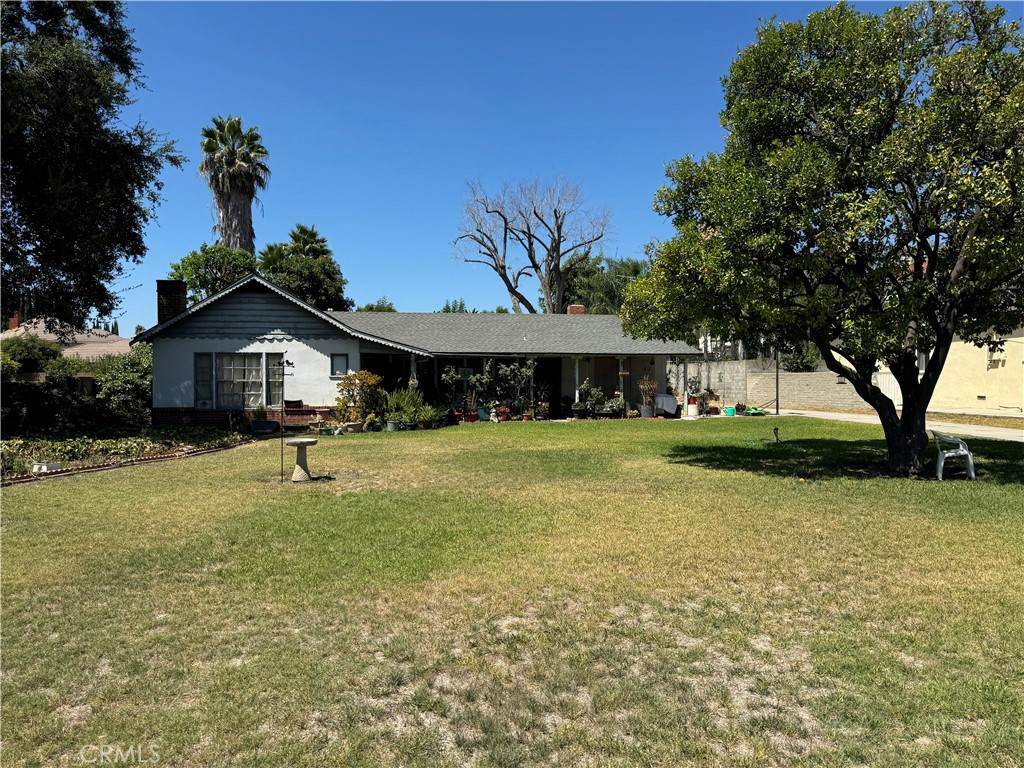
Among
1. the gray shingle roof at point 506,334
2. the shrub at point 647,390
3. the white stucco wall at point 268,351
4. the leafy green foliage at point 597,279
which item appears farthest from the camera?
the leafy green foliage at point 597,279

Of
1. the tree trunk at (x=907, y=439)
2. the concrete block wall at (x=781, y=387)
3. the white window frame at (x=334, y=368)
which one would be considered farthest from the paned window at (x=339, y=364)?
the concrete block wall at (x=781, y=387)

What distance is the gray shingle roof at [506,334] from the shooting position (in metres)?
23.9

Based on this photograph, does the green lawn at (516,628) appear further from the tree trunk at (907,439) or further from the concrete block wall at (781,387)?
the concrete block wall at (781,387)

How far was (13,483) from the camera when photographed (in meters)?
10.3

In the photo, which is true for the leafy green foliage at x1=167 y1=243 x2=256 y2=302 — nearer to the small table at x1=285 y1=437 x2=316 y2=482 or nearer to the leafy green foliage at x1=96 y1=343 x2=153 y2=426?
the leafy green foliage at x1=96 y1=343 x2=153 y2=426

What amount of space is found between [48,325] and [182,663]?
18.9 meters

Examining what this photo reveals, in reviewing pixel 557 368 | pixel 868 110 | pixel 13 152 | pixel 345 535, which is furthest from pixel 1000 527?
pixel 13 152

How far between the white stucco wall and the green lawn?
11167mm

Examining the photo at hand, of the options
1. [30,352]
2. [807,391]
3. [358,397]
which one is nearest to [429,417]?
[358,397]

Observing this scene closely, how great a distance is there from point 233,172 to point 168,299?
16525 mm

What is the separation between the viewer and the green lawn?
3170 mm

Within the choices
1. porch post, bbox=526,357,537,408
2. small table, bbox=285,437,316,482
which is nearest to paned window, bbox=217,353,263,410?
porch post, bbox=526,357,537,408

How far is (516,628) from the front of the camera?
452cm

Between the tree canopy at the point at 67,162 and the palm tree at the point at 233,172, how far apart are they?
16.5 meters
